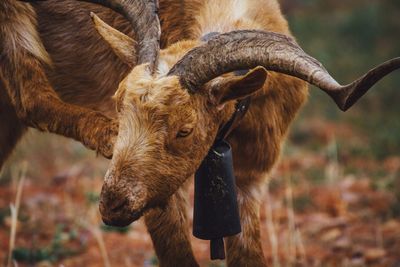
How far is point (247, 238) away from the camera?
5859mm

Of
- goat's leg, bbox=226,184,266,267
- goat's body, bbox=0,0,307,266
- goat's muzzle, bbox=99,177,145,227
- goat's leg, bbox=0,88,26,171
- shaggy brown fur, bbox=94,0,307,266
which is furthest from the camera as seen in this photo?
goat's leg, bbox=0,88,26,171

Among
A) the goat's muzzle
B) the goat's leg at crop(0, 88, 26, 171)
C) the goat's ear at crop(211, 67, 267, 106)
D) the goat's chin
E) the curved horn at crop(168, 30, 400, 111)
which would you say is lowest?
the goat's leg at crop(0, 88, 26, 171)

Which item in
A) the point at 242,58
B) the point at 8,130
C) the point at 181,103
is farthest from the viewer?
the point at 8,130

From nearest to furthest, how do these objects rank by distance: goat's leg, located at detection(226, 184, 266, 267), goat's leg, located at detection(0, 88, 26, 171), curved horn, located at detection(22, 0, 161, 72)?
curved horn, located at detection(22, 0, 161, 72) < goat's leg, located at detection(226, 184, 266, 267) < goat's leg, located at detection(0, 88, 26, 171)

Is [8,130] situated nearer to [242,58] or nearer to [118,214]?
[118,214]

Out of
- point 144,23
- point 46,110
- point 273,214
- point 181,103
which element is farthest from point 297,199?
point 181,103

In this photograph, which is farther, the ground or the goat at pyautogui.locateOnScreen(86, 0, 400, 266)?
the ground

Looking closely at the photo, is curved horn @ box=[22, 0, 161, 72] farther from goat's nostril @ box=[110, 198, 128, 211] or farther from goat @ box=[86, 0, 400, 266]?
goat's nostril @ box=[110, 198, 128, 211]

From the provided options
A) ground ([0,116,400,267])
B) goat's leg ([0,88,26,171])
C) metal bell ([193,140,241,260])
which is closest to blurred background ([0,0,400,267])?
ground ([0,116,400,267])

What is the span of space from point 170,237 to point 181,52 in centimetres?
146

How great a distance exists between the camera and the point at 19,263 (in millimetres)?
6949

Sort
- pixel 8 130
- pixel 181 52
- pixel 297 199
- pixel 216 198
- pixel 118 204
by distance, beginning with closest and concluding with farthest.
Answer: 1. pixel 118 204
2. pixel 181 52
3. pixel 216 198
4. pixel 8 130
5. pixel 297 199

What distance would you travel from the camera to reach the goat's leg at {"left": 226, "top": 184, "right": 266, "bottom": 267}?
584 cm

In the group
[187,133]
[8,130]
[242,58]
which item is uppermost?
[242,58]
